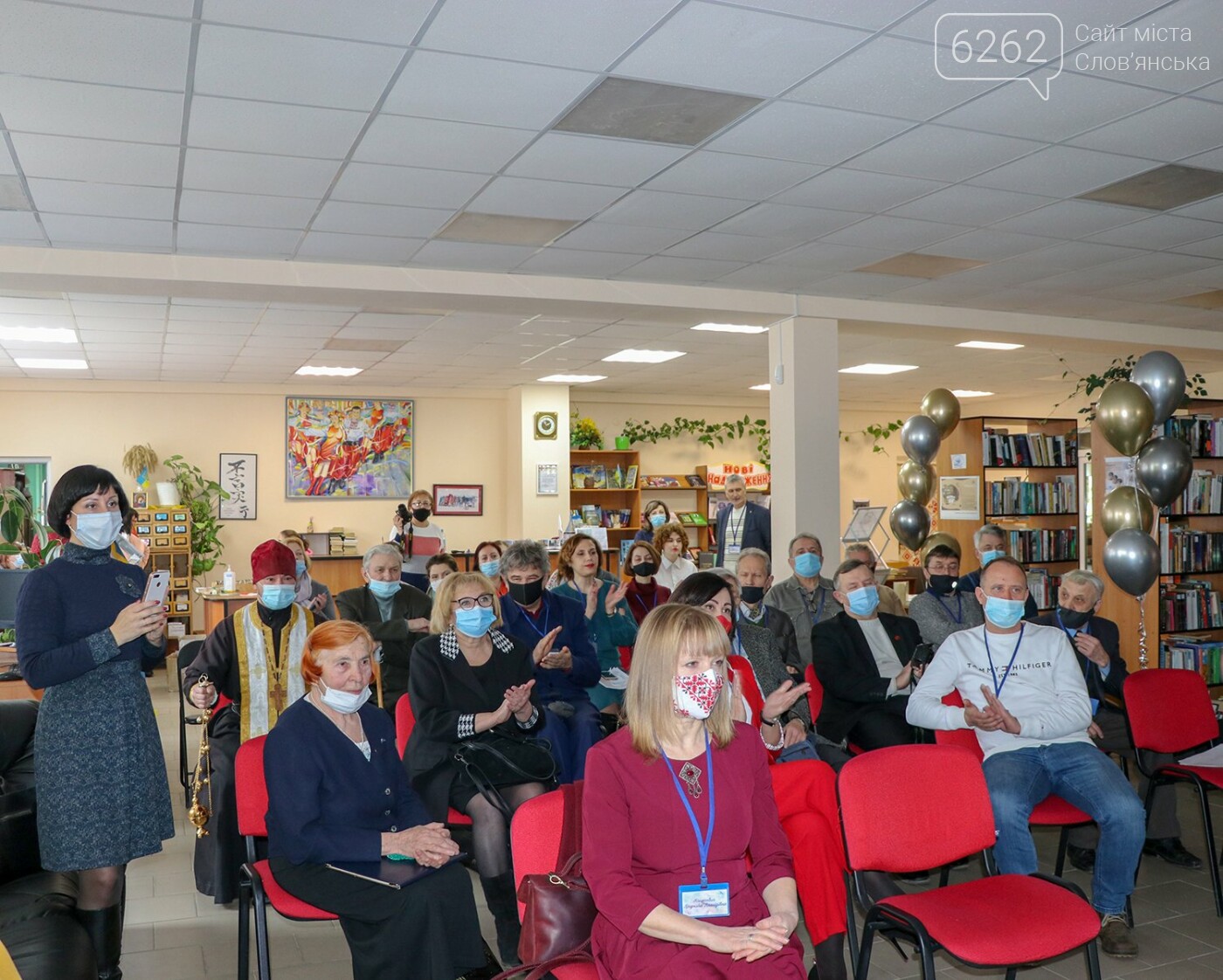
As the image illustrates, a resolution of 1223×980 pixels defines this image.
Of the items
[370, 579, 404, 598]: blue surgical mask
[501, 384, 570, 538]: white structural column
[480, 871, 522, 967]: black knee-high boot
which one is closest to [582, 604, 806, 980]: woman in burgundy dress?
[480, 871, 522, 967]: black knee-high boot

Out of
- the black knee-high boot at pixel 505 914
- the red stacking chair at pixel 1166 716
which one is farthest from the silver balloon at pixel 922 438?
the black knee-high boot at pixel 505 914

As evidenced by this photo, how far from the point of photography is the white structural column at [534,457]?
44.3 ft

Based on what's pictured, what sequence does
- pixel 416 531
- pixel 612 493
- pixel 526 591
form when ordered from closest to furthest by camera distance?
pixel 526 591 → pixel 416 531 → pixel 612 493

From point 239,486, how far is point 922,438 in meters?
8.73

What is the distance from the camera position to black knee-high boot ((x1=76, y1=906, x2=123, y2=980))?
3285 mm

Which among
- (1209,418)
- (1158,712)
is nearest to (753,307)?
(1209,418)

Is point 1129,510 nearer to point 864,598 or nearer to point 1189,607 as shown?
point 1189,607

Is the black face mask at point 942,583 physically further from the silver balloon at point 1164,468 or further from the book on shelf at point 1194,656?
the book on shelf at point 1194,656

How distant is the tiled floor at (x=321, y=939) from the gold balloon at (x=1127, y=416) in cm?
281

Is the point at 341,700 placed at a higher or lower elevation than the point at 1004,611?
lower

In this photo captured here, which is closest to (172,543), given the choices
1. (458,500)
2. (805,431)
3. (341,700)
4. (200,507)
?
(200,507)

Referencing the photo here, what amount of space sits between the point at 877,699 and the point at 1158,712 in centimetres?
117

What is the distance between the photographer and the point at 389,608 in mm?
5793

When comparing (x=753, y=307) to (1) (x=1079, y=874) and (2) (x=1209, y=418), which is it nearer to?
(2) (x=1209, y=418)
